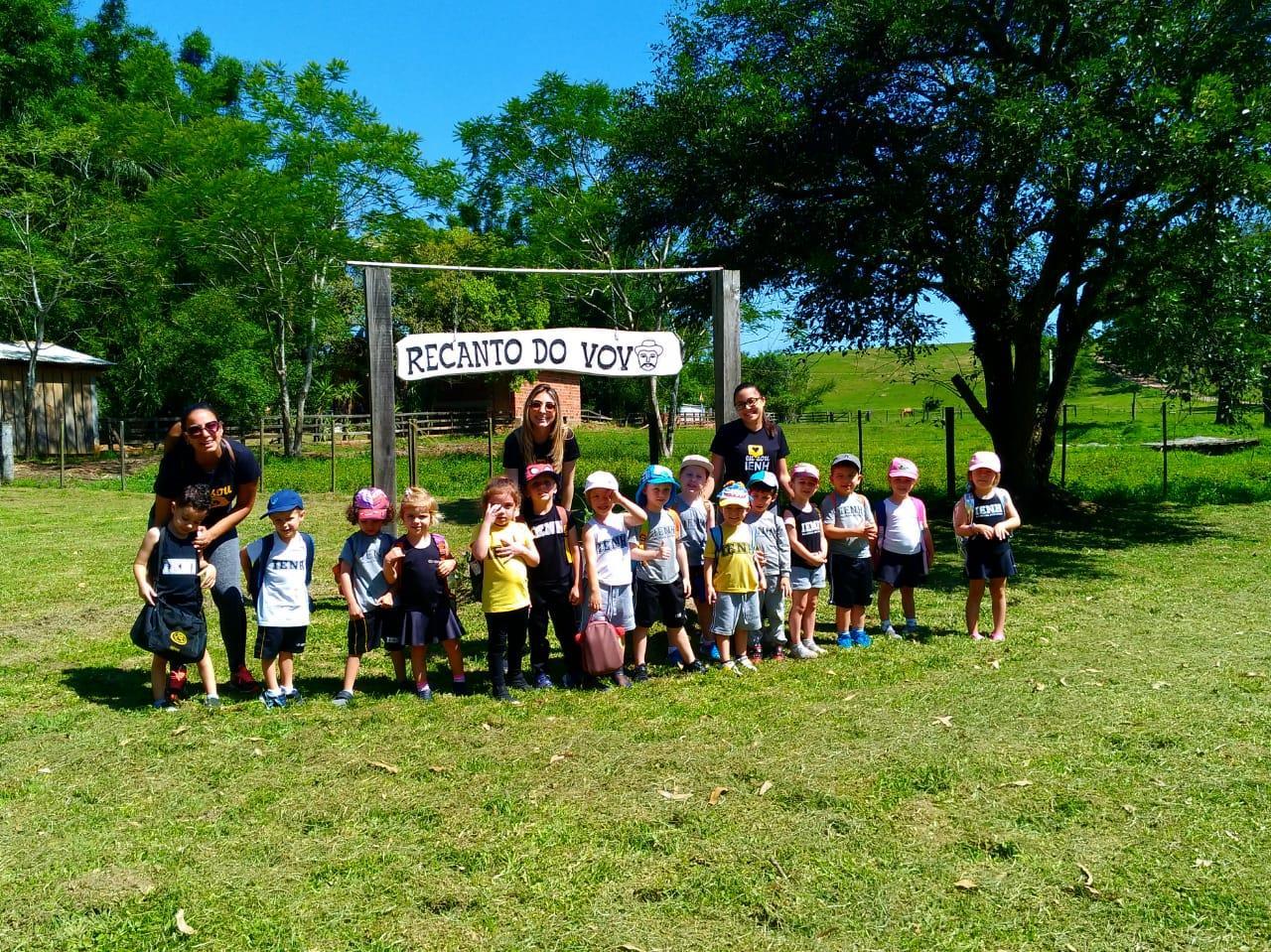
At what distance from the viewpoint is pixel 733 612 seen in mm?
6020

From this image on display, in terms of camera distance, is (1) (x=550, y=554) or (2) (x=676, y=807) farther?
(1) (x=550, y=554)

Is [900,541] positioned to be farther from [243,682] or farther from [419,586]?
[243,682]

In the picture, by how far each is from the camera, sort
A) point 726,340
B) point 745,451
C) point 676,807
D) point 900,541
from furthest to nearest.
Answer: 1. point 726,340
2. point 900,541
3. point 745,451
4. point 676,807

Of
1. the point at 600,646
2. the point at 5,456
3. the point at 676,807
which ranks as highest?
the point at 5,456

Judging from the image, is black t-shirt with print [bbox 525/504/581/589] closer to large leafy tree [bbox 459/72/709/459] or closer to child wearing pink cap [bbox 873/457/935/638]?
child wearing pink cap [bbox 873/457/935/638]

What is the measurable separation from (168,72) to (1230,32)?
38880mm

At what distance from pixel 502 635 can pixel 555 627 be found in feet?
1.22

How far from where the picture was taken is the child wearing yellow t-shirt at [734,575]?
5980 millimetres

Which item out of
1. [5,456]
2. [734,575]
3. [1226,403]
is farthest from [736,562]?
[5,456]

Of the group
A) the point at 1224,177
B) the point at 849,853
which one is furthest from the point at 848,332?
the point at 849,853

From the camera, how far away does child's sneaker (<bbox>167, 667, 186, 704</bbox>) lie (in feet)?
17.9

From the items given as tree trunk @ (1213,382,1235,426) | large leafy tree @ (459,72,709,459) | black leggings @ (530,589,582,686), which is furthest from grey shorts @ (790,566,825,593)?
large leafy tree @ (459,72,709,459)

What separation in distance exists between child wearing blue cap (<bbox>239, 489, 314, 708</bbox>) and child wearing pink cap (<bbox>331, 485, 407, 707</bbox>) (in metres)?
0.24

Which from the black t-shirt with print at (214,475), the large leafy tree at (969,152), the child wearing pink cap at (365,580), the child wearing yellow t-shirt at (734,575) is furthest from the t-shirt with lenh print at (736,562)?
the large leafy tree at (969,152)
